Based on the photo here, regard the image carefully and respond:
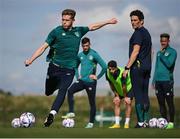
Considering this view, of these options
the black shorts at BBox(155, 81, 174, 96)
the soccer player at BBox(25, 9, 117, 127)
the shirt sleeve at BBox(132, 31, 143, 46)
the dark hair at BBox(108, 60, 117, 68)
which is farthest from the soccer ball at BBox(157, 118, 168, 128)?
the soccer player at BBox(25, 9, 117, 127)

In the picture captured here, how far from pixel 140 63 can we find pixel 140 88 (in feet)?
1.94

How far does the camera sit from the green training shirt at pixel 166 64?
45.8 ft

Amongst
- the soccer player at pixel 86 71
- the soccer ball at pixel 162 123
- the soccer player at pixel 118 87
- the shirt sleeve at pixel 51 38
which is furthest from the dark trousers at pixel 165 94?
the shirt sleeve at pixel 51 38

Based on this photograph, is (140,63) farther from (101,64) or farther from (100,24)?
(101,64)

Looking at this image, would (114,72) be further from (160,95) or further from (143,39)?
(143,39)

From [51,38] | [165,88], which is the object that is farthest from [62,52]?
[165,88]

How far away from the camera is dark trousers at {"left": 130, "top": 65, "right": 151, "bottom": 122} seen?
39.7 feet

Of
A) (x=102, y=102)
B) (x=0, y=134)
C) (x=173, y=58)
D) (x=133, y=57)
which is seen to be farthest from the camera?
(x=102, y=102)

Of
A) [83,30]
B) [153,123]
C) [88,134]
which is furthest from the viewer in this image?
[153,123]

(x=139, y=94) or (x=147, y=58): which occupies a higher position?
(x=147, y=58)

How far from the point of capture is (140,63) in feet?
39.7

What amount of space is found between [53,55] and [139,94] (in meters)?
2.29

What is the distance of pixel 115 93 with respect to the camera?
47.6 feet

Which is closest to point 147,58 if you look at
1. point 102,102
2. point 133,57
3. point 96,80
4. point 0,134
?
point 133,57
